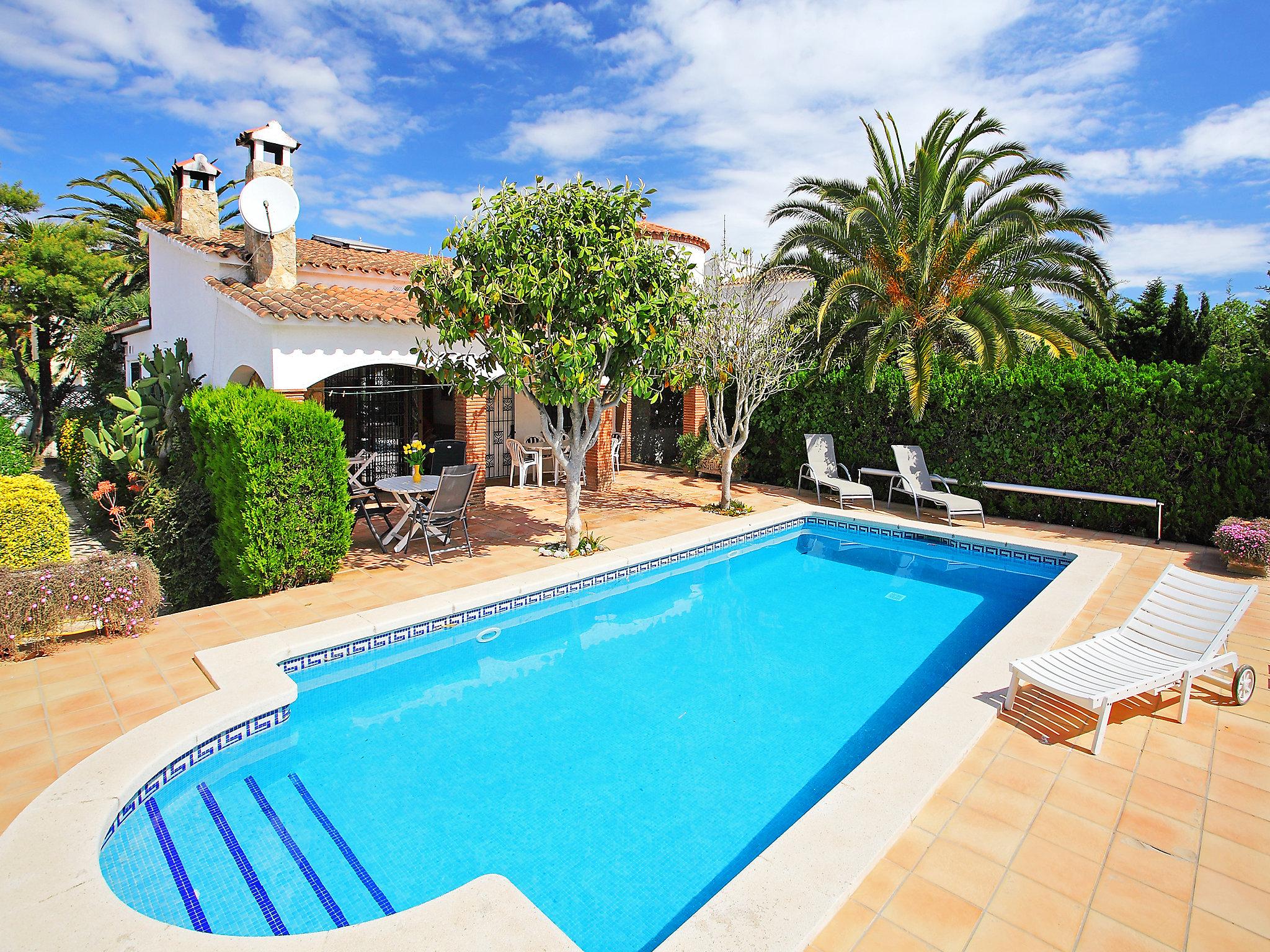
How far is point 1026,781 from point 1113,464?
890cm

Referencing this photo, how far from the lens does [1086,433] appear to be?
11.2m

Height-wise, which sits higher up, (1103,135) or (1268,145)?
(1103,135)

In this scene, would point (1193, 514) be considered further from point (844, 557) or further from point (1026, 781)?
point (1026, 781)

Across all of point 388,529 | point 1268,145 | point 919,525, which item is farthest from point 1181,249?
point 388,529

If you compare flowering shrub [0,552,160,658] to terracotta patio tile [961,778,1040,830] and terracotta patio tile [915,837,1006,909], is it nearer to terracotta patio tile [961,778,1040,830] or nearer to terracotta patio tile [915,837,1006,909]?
terracotta patio tile [915,837,1006,909]

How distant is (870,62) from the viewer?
13609mm

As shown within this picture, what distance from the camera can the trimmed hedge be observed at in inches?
391

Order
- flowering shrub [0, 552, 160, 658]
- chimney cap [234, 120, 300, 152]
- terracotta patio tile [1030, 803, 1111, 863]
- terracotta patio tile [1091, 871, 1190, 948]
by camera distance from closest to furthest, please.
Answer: terracotta patio tile [1091, 871, 1190, 948], terracotta patio tile [1030, 803, 1111, 863], flowering shrub [0, 552, 160, 658], chimney cap [234, 120, 300, 152]

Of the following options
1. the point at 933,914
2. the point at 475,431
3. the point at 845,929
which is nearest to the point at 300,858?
the point at 845,929

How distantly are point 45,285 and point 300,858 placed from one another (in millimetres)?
22742

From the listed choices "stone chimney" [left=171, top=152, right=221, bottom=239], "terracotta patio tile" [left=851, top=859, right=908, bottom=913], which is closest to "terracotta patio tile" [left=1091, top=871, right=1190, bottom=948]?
"terracotta patio tile" [left=851, top=859, right=908, bottom=913]

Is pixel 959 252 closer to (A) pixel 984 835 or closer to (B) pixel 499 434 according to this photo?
(B) pixel 499 434

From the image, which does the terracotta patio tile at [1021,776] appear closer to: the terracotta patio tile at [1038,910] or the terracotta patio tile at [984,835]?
the terracotta patio tile at [984,835]

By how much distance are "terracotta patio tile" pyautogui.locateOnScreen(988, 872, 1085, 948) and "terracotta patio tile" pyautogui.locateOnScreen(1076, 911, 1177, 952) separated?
0.04 m
